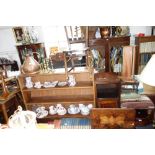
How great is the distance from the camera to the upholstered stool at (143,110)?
2.22 meters

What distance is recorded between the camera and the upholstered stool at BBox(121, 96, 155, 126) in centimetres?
222

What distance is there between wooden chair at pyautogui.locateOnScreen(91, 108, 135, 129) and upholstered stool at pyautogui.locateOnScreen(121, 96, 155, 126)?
0.52 m

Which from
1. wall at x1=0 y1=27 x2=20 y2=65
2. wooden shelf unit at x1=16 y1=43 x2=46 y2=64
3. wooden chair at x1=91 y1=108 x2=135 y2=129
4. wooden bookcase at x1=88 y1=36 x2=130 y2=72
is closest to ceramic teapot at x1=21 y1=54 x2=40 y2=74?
wooden chair at x1=91 y1=108 x2=135 y2=129

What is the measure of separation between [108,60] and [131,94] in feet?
3.98

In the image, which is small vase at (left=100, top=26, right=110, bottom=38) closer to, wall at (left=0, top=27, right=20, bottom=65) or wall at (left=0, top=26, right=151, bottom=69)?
wall at (left=0, top=26, right=151, bottom=69)

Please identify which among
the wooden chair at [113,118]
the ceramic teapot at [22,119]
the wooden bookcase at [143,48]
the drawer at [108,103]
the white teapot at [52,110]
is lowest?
the white teapot at [52,110]

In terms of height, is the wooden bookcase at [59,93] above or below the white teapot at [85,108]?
above

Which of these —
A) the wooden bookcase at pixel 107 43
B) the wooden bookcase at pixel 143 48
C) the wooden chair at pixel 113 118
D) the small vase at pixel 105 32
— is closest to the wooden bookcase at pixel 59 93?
the wooden chair at pixel 113 118

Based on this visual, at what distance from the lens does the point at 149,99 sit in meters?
2.43

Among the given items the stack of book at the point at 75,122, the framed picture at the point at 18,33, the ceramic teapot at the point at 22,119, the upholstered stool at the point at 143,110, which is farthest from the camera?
the framed picture at the point at 18,33

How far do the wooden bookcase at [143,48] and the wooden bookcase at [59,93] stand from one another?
55.7 inches

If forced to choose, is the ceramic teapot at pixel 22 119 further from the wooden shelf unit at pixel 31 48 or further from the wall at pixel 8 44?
the wall at pixel 8 44
